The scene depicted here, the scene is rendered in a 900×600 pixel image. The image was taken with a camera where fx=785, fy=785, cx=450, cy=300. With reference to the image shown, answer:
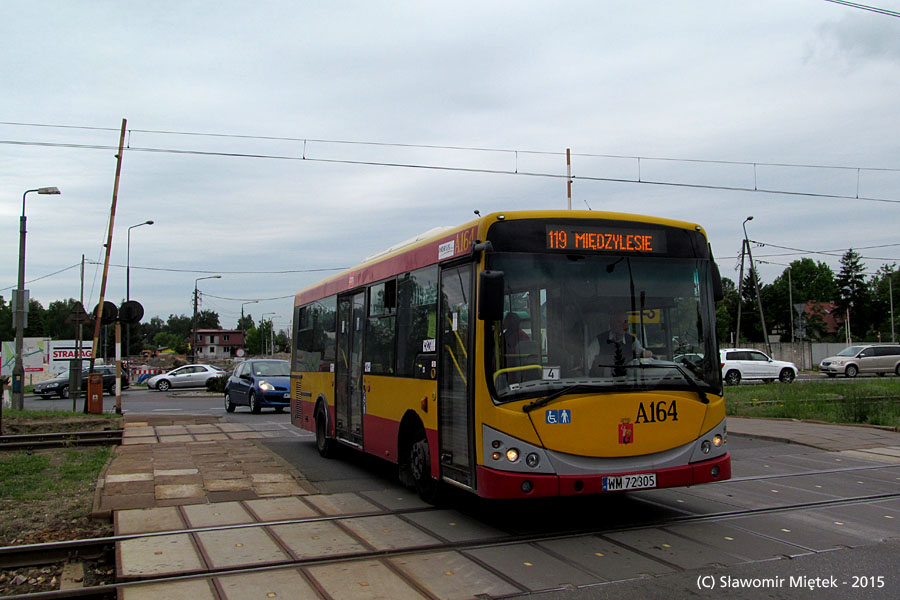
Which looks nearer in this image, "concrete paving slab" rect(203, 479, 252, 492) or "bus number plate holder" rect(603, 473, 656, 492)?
"bus number plate holder" rect(603, 473, 656, 492)

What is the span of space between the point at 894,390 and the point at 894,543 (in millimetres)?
20543

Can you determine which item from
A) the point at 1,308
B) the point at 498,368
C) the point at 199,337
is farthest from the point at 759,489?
the point at 199,337

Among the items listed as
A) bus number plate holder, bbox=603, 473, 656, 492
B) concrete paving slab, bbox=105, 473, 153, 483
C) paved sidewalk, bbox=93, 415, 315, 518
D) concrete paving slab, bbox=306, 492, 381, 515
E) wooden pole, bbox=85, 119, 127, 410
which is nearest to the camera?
bus number plate holder, bbox=603, 473, 656, 492

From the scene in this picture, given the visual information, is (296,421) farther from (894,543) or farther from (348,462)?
(894,543)

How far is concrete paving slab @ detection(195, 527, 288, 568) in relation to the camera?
21.2 feet

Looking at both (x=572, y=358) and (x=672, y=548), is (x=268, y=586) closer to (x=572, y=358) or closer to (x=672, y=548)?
(x=572, y=358)

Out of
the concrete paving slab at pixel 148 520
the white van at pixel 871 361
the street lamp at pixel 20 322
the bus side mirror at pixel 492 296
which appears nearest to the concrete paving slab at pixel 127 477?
the concrete paving slab at pixel 148 520

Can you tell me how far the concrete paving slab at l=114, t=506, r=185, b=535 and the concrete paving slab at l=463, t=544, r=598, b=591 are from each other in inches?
121

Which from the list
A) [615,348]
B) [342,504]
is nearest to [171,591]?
[342,504]

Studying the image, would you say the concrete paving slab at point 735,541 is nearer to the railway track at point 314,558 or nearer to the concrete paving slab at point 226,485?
the railway track at point 314,558

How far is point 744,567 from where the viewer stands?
6.09 meters

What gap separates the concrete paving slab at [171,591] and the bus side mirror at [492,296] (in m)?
2.99

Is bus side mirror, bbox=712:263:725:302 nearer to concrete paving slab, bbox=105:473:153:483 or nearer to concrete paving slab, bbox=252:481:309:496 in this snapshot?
concrete paving slab, bbox=252:481:309:496

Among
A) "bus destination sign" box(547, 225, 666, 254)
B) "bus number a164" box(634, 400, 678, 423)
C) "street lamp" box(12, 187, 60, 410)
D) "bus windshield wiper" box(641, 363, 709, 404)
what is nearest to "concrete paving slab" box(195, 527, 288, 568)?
"bus number a164" box(634, 400, 678, 423)
